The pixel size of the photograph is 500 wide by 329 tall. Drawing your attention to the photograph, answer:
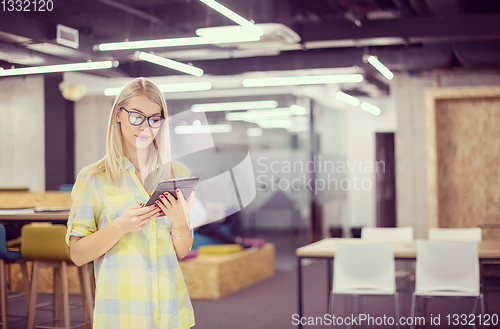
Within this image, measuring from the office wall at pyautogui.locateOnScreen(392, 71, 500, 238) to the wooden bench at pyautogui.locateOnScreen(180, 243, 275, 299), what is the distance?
2638 millimetres

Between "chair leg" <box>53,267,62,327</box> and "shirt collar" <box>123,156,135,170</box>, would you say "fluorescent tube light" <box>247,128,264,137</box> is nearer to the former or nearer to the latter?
"chair leg" <box>53,267,62,327</box>

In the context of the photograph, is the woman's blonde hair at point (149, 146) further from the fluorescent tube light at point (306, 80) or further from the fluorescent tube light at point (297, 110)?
the fluorescent tube light at point (297, 110)

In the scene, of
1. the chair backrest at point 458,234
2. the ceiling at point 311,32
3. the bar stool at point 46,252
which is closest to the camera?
the bar stool at point 46,252

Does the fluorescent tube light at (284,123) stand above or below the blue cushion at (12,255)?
above

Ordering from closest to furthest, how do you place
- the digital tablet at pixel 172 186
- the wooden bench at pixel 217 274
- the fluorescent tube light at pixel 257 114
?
the digital tablet at pixel 172 186
the wooden bench at pixel 217 274
the fluorescent tube light at pixel 257 114

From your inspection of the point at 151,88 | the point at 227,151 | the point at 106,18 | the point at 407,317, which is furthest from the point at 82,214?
the point at 227,151

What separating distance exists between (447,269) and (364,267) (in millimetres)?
662

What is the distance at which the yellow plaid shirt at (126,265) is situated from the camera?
1.77 metres

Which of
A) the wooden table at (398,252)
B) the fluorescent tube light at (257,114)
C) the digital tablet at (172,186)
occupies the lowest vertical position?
the wooden table at (398,252)

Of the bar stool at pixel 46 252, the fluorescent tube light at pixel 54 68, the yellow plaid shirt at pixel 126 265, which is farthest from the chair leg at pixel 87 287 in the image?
the yellow plaid shirt at pixel 126 265

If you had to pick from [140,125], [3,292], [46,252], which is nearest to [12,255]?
[3,292]

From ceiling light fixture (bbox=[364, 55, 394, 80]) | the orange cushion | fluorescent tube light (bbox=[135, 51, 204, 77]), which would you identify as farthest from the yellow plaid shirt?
the orange cushion

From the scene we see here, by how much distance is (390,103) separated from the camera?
42.0 feet

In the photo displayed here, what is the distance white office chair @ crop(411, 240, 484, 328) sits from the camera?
4.46 metres
